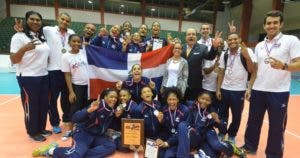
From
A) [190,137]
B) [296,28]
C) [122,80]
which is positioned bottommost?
[190,137]

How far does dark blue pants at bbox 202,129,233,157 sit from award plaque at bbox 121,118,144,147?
846 millimetres

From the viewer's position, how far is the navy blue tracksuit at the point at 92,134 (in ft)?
10.7

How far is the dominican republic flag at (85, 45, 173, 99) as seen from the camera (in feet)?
13.8

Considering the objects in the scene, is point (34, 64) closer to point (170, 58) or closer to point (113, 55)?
point (113, 55)

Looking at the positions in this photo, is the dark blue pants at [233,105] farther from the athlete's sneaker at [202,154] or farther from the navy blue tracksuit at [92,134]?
the navy blue tracksuit at [92,134]

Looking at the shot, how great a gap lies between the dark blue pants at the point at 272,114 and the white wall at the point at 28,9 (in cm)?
1634

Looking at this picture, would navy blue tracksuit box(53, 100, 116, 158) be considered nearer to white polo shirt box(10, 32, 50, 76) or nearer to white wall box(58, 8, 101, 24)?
white polo shirt box(10, 32, 50, 76)

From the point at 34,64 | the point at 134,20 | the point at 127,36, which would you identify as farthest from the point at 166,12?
the point at 34,64

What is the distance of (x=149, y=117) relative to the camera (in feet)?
11.7

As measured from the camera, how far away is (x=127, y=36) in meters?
4.55

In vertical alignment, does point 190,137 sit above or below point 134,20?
below

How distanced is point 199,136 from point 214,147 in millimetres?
232

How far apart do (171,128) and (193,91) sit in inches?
31.0

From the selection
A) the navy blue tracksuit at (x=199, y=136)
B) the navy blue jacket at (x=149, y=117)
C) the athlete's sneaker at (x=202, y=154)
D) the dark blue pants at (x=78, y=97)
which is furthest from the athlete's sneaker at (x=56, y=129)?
the athlete's sneaker at (x=202, y=154)
